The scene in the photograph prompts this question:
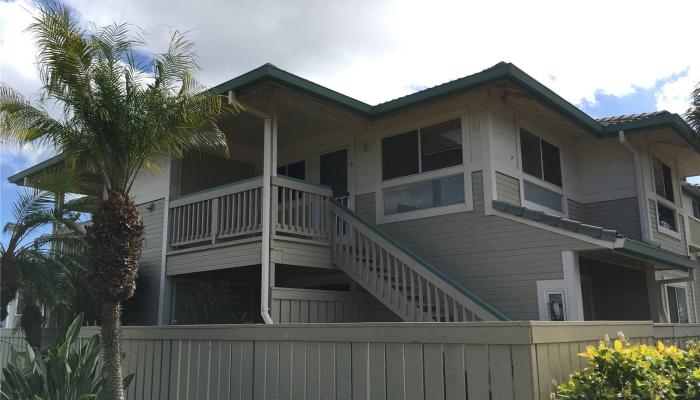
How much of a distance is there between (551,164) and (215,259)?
22.8 ft

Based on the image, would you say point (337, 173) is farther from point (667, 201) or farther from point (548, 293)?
point (667, 201)

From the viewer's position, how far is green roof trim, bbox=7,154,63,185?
15.2 m

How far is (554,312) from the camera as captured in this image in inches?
373

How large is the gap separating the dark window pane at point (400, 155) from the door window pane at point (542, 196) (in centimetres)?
213

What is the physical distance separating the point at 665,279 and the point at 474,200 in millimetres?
5655

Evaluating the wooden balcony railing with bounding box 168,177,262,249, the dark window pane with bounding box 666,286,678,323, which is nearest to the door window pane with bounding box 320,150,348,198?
the wooden balcony railing with bounding box 168,177,262,249

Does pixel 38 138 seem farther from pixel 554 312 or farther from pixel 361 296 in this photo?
pixel 554 312

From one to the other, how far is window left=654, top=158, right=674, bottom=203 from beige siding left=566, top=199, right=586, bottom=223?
74.9 inches

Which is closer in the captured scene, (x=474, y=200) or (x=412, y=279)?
(x=412, y=279)

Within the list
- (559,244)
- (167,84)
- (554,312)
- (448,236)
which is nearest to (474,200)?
(448,236)

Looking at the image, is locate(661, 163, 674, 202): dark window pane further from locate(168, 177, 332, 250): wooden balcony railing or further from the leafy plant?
the leafy plant

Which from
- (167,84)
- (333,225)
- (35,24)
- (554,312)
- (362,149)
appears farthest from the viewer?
(362,149)

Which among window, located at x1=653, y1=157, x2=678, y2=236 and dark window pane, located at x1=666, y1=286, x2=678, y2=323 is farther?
dark window pane, located at x1=666, y1=286, x2=678, y2=323

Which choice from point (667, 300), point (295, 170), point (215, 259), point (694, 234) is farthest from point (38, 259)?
point (694, 234)
